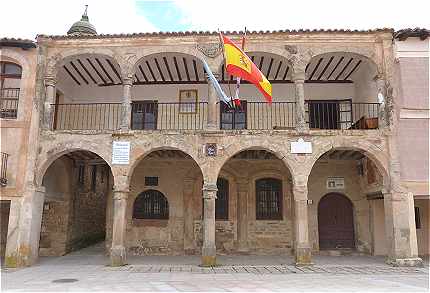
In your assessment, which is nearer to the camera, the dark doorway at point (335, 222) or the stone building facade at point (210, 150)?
Result: the stone building facade at point (210, 150)

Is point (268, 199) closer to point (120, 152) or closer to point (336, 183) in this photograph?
point (336, 183)

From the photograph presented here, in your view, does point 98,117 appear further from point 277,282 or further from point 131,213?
point 277,282

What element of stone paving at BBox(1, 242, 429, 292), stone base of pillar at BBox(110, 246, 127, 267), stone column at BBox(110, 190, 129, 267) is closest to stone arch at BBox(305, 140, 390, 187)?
stone paving at BBox(1, 242, 429, 292)

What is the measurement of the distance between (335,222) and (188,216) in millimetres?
6170

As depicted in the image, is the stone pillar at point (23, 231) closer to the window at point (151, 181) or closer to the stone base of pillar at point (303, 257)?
the window at point (151, 181)

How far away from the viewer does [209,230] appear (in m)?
12.6

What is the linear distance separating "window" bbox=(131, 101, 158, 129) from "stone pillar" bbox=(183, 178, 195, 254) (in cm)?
289

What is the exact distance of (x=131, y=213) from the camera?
1595cm

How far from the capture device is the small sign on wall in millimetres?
15891

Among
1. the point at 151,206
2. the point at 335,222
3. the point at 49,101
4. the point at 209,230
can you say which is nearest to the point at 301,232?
the point at 209,230

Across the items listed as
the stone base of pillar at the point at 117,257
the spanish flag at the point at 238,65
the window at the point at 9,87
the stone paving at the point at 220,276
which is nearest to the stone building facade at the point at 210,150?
the stone base of pillar at the point at 117,257

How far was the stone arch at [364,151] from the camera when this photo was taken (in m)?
12.9

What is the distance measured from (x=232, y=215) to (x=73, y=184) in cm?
699

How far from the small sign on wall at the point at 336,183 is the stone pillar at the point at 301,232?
360 cm
